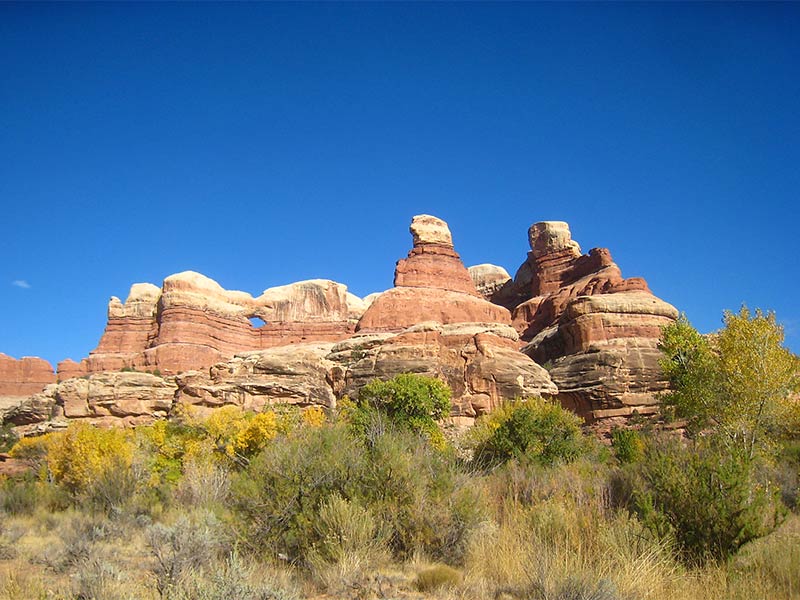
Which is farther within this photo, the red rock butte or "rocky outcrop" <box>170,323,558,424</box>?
the red rock butte

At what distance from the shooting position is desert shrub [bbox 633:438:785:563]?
6.87 meters

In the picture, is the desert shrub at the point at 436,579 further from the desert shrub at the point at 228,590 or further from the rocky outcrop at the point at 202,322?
the rocky outcrop at the point at 202,322

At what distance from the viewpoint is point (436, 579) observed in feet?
23.0

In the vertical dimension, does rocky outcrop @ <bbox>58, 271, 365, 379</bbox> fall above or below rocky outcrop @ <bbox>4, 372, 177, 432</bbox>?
above

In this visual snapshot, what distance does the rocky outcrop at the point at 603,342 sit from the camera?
39750 millimetres

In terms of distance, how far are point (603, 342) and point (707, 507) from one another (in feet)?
125

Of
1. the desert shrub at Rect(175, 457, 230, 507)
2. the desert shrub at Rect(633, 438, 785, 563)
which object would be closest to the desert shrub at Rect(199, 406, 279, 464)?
the desert shrub at Rect(175, 457, 230, 507)

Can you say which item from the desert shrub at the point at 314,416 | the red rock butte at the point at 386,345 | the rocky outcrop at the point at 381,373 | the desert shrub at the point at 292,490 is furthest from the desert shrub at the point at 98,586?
the red rock butte at the point at 386,345

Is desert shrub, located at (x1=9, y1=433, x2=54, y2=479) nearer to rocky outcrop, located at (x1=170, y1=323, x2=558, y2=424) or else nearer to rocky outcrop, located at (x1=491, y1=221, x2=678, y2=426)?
rocky outcrop, located at (x1=170, y1=323, x2=558, y2=424)

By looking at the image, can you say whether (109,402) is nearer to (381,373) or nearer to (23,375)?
(381,373)

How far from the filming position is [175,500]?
19.2 metres

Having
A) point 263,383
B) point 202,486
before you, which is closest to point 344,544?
point 202,486

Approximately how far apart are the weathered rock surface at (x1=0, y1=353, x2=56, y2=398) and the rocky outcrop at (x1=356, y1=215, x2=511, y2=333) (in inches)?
1640

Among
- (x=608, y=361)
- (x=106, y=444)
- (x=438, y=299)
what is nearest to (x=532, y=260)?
(x=438, y=299)
